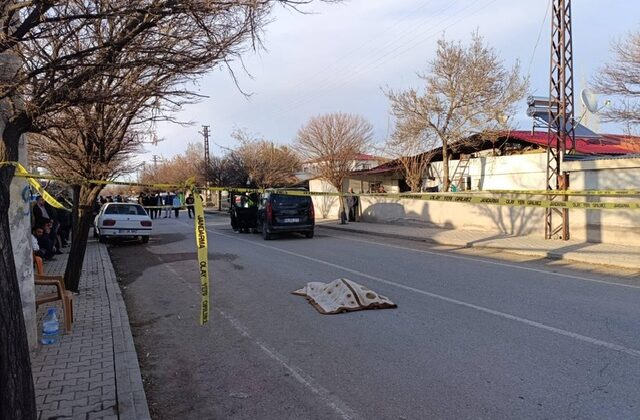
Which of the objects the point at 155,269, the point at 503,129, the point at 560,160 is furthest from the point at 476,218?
the point at 155,269

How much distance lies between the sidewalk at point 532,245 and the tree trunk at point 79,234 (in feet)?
34.7

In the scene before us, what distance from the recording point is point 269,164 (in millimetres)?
42156

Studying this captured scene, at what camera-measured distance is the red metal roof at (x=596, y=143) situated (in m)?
22.4

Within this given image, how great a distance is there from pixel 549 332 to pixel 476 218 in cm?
1368

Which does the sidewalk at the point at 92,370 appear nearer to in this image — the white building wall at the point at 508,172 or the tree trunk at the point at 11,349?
the tree trunk at the point at 11,349

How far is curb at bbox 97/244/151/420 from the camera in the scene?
407 centimetres

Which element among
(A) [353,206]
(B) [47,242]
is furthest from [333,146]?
(B) [47,242]

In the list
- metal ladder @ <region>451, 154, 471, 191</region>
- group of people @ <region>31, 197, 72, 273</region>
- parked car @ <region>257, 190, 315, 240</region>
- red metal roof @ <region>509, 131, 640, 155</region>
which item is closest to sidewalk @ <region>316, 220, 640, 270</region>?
parked car @ <region>257, 190, 315, 240</region>

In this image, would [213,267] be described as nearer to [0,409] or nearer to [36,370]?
[36,370]

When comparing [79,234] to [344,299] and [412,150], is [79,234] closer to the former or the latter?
[344,299]

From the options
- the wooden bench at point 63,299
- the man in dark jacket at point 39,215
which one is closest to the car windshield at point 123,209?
the man in dark jacket at point 39,215

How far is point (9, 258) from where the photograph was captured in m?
3.22

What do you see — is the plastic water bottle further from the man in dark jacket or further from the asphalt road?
the man in dark jacket

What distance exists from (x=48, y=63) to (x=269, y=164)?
38.3 metres
